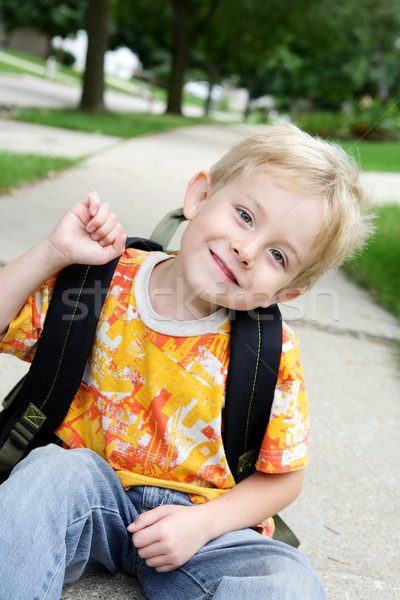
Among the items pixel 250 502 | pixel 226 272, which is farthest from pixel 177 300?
pixel 250 502

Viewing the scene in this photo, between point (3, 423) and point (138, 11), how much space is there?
2110cm

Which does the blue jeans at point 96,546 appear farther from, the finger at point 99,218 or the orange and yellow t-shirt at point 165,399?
the finger at point 99,218

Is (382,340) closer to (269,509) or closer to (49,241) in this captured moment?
Answer: (269,509)

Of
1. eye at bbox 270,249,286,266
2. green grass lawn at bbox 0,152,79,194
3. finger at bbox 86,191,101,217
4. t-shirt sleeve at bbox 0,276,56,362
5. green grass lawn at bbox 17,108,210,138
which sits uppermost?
finger at bbox 86,191,101,217

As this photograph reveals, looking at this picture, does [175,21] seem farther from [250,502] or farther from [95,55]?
[250,502]

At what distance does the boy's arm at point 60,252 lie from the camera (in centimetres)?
154

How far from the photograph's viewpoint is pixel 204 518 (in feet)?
5.06

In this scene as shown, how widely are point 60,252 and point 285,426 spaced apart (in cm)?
63

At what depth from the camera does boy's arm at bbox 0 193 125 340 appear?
154cm

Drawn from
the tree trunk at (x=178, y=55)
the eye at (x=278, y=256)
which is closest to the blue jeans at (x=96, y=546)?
the eye at (x=278, y=256)

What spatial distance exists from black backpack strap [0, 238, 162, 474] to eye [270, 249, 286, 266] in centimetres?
38

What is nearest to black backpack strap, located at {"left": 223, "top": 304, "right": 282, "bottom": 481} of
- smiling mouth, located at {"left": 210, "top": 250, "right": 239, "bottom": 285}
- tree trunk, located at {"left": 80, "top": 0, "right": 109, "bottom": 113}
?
smiling mouth, located at {"left": 210, "top": 250, "right": 239, "bottom": 285}

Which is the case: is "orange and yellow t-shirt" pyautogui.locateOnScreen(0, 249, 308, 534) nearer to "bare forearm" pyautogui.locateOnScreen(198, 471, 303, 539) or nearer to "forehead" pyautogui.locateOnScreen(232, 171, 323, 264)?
"bare forearm" pyautogui.locateOnScreen(198, 471, 303, 539)

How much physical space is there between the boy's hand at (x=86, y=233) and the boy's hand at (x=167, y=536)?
0.57 m
